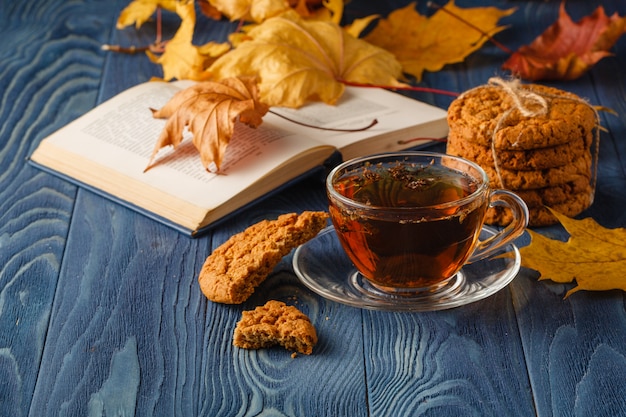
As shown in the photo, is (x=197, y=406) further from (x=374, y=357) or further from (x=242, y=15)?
(x=242, y=15)

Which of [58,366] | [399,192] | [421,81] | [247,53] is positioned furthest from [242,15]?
[58,366]

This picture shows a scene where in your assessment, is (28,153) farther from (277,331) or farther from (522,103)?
(522,103)

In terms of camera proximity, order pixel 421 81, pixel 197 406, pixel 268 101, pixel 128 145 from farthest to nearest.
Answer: pixel 421 81 → pixel 268 101 → pixel 128 145 → pixel 197 406

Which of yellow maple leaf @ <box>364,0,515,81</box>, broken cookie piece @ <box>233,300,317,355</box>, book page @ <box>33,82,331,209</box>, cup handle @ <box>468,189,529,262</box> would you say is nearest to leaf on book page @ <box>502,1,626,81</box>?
yellow maple leaf @ <box>364,0,515,81</box>

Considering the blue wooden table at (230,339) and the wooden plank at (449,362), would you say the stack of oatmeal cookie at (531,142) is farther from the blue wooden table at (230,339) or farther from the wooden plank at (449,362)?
the wooden plank at (449,362)

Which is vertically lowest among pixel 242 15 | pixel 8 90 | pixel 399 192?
pixel 8 90

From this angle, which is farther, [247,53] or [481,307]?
[247,53]

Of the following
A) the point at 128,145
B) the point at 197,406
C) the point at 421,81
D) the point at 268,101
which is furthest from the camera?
the point at 421,81

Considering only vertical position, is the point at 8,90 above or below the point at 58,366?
below
